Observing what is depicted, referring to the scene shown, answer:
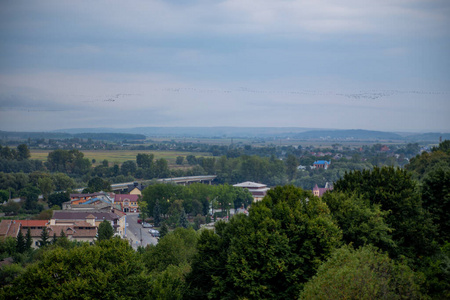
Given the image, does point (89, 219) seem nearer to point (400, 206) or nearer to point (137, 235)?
point (137, 235)

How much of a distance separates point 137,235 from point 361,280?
45445 millimetres

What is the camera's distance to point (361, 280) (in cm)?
1448

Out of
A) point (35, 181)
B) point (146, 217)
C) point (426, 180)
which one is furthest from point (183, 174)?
point (426, 180)

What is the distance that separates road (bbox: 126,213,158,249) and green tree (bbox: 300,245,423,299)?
34.8 meters

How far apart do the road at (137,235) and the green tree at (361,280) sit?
114 feet

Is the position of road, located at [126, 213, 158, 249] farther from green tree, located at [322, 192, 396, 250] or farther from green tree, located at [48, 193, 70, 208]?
green tree, located at [322, 192, 396, 250]

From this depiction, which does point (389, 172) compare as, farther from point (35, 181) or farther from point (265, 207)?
point (35, 181)

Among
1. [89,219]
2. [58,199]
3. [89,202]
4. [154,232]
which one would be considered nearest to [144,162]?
[58,199]

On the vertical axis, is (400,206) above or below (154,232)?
above

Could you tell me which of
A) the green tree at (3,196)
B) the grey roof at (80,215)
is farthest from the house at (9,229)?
the green tree at (3,196)

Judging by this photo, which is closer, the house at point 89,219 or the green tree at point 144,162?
the house at point 89,219

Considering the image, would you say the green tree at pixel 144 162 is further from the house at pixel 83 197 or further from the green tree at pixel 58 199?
the green tree at pixel 58 199

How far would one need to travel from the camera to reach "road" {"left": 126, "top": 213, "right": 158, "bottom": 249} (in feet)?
171

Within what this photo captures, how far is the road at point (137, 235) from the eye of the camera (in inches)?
2047
